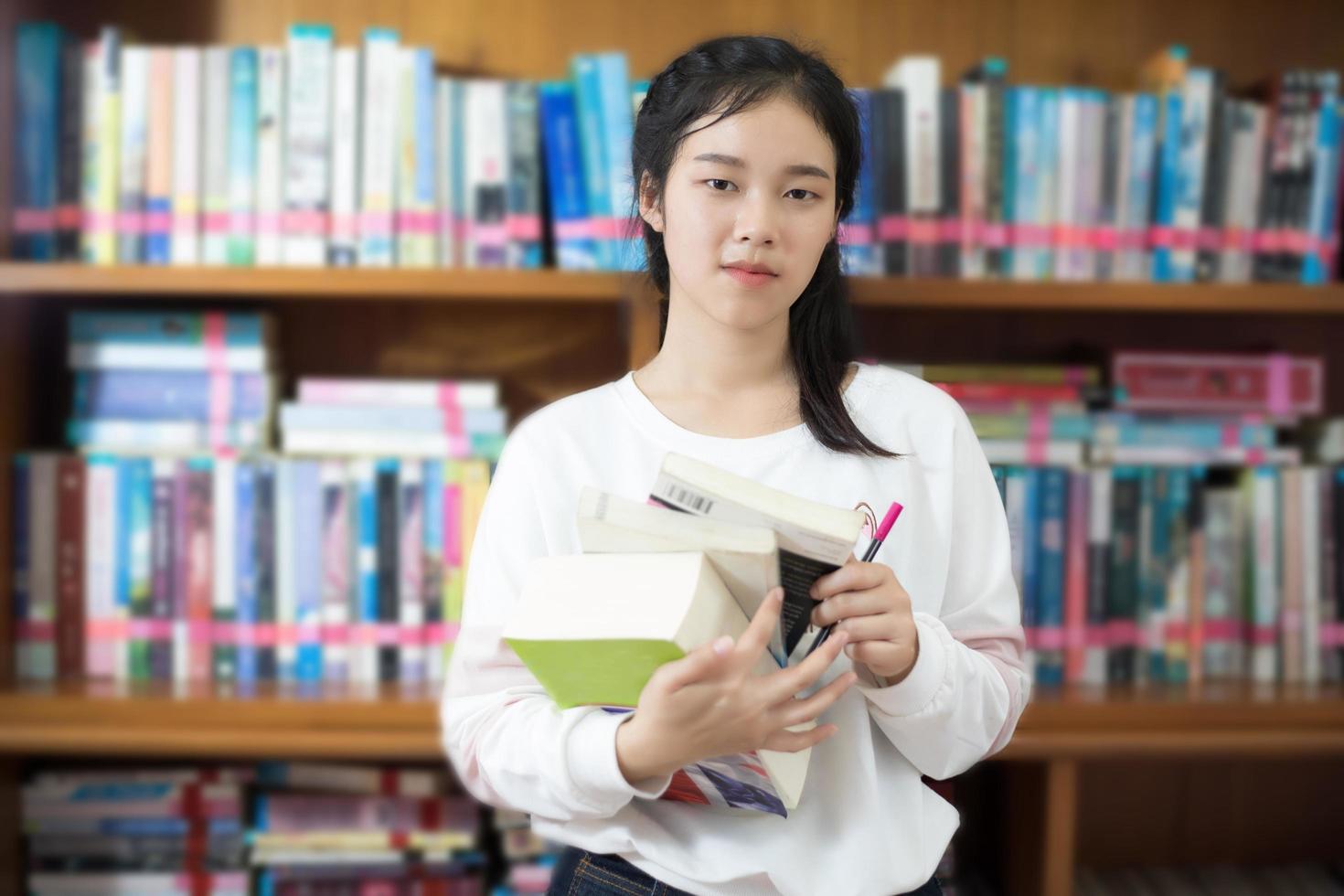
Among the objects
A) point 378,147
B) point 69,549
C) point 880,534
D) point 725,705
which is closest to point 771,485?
point 880,534

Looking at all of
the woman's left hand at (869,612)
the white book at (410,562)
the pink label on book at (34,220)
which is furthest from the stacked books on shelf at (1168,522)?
the pink label on book at (34,220)

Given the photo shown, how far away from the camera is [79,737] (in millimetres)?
1347

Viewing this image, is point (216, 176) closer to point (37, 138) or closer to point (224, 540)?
point (37, 138)

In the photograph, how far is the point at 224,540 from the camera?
4.79ft

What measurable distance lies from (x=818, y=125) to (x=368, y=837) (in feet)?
3.63

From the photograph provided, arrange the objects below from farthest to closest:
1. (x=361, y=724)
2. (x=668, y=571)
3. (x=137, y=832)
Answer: (x=137, y=832) < (x=361, y=724) < (x=668, y=571)

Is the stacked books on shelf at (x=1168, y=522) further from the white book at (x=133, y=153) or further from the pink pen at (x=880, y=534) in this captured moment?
the white book at (x=133, y=153)

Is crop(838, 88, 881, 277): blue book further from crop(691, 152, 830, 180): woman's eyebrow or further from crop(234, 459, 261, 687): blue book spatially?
crop(234, 459, 261, 687): blue book

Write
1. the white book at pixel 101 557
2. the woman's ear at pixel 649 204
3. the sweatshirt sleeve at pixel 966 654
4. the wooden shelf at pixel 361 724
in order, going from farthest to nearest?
the white book at pixel 101 557, the wooden shelf at pixel 361 724, the woman's ear at pixel 649 204, the sweatshirt sleeve at pixel 966 654

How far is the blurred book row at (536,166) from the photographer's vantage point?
4.65 feet

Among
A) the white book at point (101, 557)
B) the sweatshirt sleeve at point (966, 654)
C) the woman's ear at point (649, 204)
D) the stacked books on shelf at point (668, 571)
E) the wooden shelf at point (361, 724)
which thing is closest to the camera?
the stacked books on shelf at point (668, 571)

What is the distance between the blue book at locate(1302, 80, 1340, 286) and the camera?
4.88ft

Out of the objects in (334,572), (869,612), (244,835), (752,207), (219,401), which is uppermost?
(752,207)

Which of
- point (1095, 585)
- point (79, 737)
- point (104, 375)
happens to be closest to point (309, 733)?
point (79, 737)
